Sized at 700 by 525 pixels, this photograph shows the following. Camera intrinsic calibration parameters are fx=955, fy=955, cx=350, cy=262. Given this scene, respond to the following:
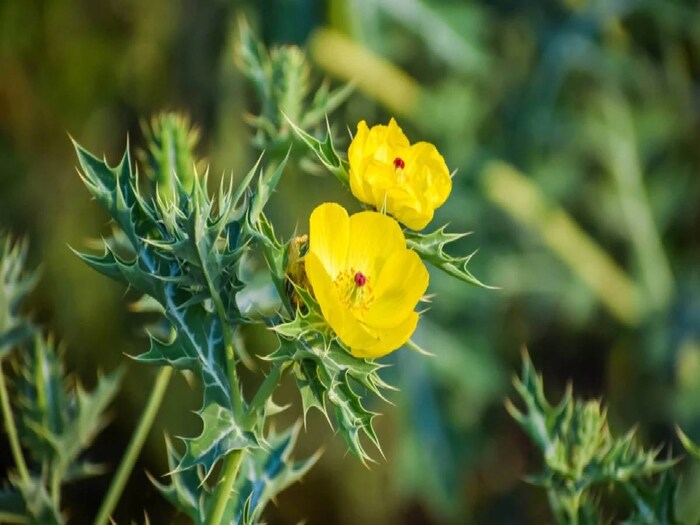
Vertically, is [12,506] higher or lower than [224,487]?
lower

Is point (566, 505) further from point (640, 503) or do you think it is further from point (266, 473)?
point (266, 473)

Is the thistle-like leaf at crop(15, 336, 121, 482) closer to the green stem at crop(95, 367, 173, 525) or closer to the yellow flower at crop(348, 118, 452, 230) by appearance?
the green stem at crop(95, 367, 173, 525)

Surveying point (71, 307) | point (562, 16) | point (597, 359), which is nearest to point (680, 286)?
point (597, 359)

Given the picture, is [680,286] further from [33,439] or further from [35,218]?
[33,439]

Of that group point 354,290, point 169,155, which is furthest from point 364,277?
point 169,155

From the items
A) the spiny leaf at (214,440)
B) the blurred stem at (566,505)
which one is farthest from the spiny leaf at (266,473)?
the blurred stem at (566,505)

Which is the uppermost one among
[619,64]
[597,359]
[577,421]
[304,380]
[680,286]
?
[304,380]

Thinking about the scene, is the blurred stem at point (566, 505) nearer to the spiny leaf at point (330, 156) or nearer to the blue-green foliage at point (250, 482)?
the blue-green foliage at point (250, 482)
